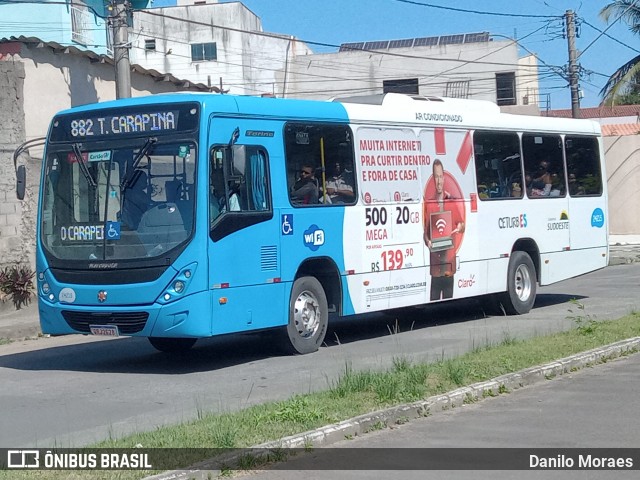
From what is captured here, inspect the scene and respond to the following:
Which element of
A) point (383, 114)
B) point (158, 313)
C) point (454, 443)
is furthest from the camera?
point (383, 114)

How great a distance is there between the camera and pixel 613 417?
28.3 feet

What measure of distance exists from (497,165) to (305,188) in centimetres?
475

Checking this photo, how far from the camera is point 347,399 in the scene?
8930 millimetres

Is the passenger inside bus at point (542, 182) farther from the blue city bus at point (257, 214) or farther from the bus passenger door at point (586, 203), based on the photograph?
the blue city bus at point (257, 214)

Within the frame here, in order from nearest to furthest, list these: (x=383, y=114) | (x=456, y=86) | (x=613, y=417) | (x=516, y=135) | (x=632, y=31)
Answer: (x=613, y=417), (x=383, y=114), (x=516, y=135), (x=632, y=31), (x=456, y=86)

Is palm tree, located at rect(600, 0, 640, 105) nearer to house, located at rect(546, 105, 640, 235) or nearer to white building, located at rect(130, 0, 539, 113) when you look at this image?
house, located at rect(546, 105, 640, 235)

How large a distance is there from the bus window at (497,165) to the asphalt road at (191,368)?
2.11m

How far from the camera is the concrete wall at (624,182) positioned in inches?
1524

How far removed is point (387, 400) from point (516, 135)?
9.24 m

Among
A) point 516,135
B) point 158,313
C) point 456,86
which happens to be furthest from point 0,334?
point 456,86

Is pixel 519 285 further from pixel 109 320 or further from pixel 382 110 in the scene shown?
pixel 109 320

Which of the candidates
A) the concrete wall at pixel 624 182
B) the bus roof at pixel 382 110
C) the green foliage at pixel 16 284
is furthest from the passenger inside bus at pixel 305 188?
the concrete wall at pixel 624 182

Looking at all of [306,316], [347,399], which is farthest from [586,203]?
[347,399]

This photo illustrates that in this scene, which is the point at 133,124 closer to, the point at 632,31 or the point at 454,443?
the point at 454,443
